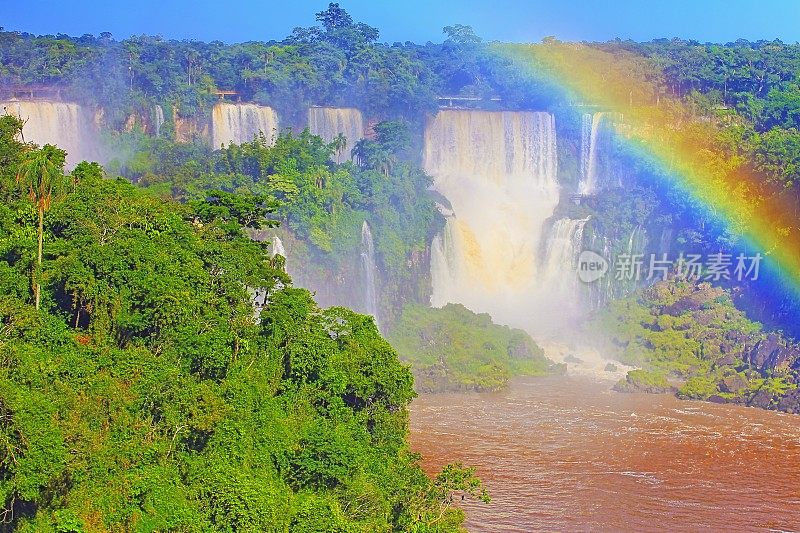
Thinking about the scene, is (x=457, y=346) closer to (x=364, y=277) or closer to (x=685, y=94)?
(x=364, y=277)

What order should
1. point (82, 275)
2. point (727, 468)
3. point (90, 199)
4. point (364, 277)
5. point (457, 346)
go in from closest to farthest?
point (82, 275)
point (90, 199)
point (727, 468)
point (457, 346)
point (364, 277)

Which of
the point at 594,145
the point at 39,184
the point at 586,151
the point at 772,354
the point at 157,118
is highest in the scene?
the point at 157,118

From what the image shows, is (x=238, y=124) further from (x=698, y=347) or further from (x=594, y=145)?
(x=698, y=347)

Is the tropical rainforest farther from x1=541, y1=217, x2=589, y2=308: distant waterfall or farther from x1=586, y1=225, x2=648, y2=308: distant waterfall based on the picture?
x1=541, y1=217, x2=589, y2=308: distant waterfall

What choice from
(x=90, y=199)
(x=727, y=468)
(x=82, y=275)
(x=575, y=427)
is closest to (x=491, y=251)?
(x=575, y=427)

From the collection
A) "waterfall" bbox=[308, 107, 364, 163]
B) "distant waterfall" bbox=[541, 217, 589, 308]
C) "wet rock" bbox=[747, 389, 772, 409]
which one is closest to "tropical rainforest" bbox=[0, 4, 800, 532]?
"wet rock" bbox=[747, 389, 772, 409]

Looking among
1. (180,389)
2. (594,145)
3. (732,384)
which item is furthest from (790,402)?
(180,389)
